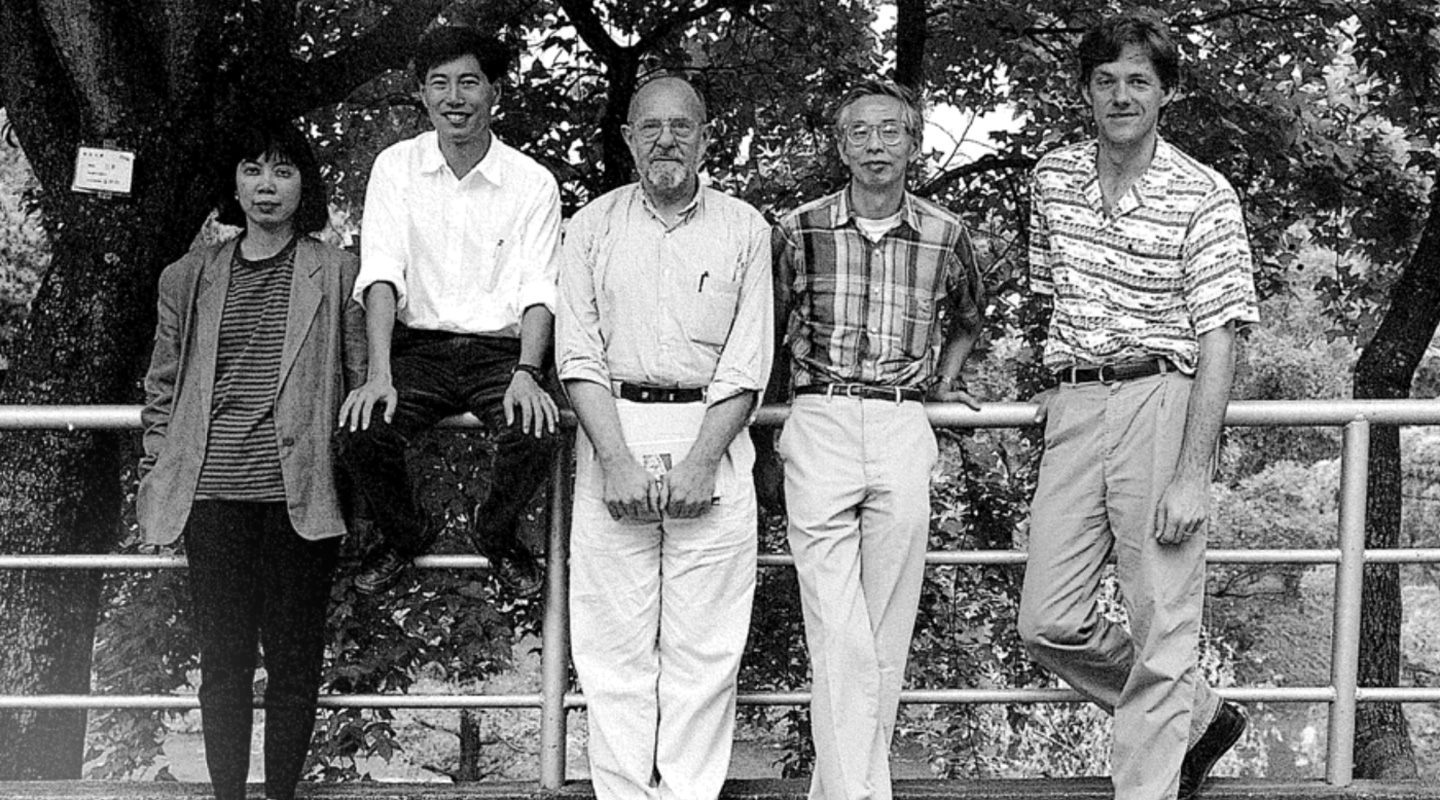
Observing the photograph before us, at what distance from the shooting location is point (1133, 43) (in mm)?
3363

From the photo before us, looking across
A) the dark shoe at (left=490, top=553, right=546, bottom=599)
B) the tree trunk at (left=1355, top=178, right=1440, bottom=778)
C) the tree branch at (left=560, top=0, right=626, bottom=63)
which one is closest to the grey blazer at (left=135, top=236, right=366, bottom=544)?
the dark shoe at (left=490, top=553, right=546, bottom=599)

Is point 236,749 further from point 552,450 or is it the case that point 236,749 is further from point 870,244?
point 870,244

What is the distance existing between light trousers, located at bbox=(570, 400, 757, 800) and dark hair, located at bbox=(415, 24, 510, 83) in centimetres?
93

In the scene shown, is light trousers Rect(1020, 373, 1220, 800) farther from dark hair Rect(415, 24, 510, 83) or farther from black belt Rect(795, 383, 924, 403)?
dark hair Rect(415, 24, 510, 83)

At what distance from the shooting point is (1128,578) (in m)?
3.36

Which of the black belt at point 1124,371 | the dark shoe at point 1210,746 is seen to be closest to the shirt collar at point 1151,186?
the black belt at point 1124,371

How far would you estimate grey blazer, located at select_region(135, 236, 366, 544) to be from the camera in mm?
3307

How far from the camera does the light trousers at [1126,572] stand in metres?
3.29

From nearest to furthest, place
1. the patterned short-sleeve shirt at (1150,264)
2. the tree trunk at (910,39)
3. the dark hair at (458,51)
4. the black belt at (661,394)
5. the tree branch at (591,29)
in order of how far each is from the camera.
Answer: the patterned short-sleeve shirt at (1150,264) → the black belt at (661,394) → the dark hair at (458,51) → the tree trunk at (910,39) → the tree branch at (591,29)

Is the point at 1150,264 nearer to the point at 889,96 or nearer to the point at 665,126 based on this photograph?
the point at 889,96

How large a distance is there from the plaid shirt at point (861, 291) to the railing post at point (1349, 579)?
103 cm

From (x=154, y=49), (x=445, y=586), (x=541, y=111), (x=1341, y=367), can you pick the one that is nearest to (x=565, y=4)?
(x=541, y=111)

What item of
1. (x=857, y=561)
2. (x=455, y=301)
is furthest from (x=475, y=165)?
(x=857, y=561)

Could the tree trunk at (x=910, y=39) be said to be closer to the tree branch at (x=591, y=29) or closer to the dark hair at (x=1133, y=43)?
the tree branch at (x=591, y=29)
